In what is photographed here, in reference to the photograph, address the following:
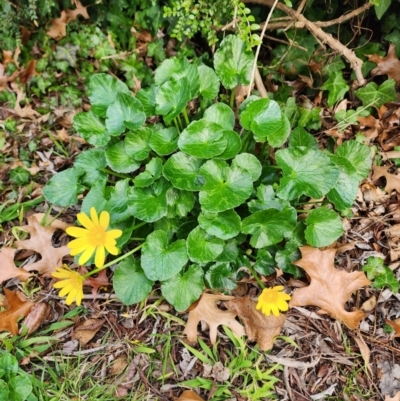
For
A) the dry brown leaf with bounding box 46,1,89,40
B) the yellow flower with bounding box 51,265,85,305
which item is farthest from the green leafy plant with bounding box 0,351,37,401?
the dry brown leaf with bounding box 46,1,89,40

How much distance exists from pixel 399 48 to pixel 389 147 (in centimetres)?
56

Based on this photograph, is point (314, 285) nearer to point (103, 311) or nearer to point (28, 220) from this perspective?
point (103, 311)

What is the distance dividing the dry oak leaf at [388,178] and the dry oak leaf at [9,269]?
1.76 meters

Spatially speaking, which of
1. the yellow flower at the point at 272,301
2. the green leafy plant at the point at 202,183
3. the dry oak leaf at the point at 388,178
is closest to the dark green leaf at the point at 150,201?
the green leafy plant at the point at 202,183

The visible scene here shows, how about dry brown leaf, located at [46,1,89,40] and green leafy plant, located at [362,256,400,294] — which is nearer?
green leafy plant, located at [362,256,400,294]

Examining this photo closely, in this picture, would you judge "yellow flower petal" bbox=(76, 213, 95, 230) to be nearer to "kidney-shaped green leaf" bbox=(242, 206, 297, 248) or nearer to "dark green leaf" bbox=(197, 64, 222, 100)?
"kidney-shaped green leaf" bbox=(242, 206, 297, 248)

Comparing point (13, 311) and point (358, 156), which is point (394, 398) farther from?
point (13, 311)

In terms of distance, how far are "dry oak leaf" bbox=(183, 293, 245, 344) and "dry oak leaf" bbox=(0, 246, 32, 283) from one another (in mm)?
816

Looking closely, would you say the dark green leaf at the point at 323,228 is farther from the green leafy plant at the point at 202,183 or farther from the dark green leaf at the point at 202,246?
the dark green leaf at the point at 202,246

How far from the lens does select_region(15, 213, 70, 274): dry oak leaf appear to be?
2.31 metres

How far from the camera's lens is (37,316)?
2.19 m

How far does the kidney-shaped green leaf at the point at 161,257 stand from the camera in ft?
6.57

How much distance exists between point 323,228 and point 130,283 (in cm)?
86

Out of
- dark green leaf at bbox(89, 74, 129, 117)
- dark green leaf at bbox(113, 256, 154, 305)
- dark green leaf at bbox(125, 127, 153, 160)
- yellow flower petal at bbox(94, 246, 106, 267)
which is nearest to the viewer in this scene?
yellow flower petal at bbox(94, 246, 106, 267)
